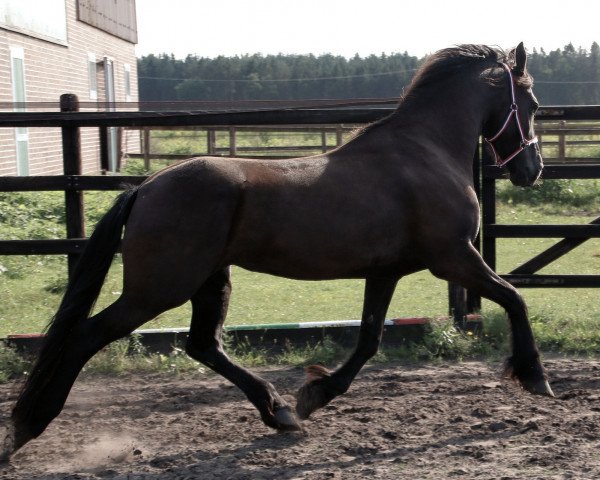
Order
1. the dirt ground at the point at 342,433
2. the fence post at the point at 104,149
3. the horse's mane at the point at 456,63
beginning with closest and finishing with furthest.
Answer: the dirt ground at the point at 342,433
the horse's mane at the point at 456,63
the fence post at the point at 104,149

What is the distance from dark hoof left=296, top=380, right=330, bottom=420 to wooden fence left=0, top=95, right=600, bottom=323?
224 cm

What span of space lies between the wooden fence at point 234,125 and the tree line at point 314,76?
5047 cm

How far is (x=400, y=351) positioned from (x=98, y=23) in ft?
59.7

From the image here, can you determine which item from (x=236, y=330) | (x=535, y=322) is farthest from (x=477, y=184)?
(x=236, y=330)

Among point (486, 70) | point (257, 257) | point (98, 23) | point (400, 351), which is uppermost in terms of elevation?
point (98, 23)

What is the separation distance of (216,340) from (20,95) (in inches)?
481

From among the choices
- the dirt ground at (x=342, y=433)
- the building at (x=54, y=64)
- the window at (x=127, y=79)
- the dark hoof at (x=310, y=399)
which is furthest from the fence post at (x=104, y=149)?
the window at (x=127, y=79)

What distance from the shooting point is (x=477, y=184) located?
23.4ft

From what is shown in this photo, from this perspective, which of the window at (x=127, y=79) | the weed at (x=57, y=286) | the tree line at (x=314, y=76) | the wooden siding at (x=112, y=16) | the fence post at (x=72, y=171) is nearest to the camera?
the fence post at (x=72, y=171)

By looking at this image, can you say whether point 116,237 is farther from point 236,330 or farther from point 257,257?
Result: point 236,330

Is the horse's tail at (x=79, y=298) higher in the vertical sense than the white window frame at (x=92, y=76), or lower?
lower

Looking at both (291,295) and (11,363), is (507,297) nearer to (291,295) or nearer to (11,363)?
(11,363)

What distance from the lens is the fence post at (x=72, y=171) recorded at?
6.84 metres

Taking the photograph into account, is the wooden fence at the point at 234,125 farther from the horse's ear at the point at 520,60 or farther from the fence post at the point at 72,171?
the horse's ear at the point at 520,60
